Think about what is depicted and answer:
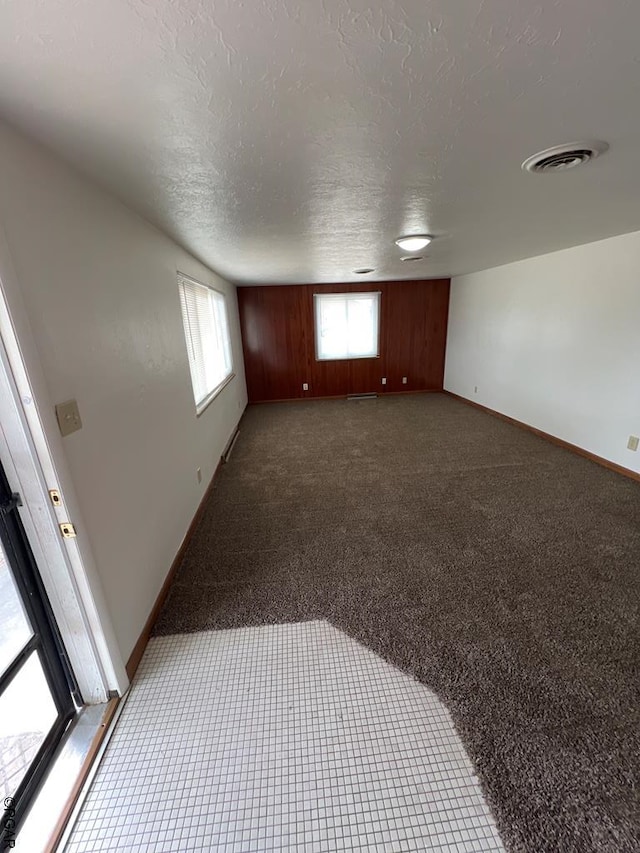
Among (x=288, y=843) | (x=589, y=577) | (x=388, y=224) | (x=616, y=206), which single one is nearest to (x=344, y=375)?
(x=388, y=224)

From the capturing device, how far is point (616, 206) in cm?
→ 211

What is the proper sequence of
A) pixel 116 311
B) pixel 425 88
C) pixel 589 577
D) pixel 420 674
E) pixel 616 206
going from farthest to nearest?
pixel 616 206
pixel 589 577
pixel 116 311
pixel 420 674
pixel 425 88

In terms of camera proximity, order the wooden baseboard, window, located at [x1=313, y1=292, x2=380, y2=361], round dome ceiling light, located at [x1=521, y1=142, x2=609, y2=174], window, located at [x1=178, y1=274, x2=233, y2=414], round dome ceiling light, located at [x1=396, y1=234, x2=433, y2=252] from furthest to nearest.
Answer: window, located at [x1=313, y1=292, x2=380, y2=361]
window, located at [x1=178, y1=274, x2=233, y2=414]
round dome ceiling light, located at [x1=396, y1=234, x2=433, y2=252]
round dome ceiling light, located at [x1=521, y1=142, x2=609, y2=174]
the wooden baseboard

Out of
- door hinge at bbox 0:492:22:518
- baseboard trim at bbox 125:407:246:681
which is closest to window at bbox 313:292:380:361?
baseboard trim at bbox 125:407:246:681

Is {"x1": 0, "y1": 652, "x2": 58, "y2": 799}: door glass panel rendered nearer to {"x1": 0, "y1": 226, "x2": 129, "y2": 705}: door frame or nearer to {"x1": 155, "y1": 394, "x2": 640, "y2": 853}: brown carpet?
{"x1": 0, "y1": 226, "x2": 129, "y2": 705}: door frame

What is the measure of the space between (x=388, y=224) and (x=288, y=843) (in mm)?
3007

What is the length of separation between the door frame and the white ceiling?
513mm

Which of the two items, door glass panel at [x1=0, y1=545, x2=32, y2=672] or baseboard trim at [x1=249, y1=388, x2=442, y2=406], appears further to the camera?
baseboard trim at [x1=249, y1=388, x2=442, y2=406]

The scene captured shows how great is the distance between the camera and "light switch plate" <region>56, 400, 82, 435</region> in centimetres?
118

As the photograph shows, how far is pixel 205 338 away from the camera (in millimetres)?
3713

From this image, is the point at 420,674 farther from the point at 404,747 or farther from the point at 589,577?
the point at 589,577

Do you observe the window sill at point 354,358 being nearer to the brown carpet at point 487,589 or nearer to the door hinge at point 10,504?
the brown carpet at point 487,589

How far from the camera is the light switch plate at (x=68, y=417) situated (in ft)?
3.86

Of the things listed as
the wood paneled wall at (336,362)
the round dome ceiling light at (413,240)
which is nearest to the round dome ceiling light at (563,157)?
the round dome ceiling light at (413,240)
